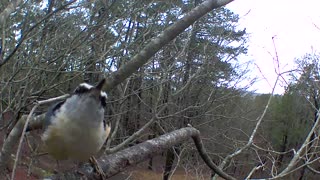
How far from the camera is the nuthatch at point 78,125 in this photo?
5.33 feet

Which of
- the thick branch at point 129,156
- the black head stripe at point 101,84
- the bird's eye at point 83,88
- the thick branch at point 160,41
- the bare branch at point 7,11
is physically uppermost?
the bare branch at point 7,11

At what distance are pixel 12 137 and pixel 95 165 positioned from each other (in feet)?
1.39

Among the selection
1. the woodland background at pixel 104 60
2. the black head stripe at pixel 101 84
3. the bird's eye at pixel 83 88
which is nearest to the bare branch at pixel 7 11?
the woodland background at pixel 104 60

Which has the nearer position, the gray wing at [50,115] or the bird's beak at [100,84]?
the bird's beak at [100,84]

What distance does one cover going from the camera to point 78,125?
1.67 meters

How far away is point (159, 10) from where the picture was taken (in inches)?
274

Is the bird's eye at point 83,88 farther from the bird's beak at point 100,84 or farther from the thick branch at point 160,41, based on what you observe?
the thick branch at point 160,41

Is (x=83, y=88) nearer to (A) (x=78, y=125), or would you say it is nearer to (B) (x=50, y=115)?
(A) (x=78, y=125)

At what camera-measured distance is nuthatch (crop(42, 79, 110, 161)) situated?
163 cm

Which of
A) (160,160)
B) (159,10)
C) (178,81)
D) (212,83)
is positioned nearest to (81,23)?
(159,10)

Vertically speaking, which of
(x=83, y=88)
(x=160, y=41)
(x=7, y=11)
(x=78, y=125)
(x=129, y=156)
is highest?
(x=7, y=11)

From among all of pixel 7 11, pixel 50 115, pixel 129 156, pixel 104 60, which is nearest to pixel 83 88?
pixel 50 115

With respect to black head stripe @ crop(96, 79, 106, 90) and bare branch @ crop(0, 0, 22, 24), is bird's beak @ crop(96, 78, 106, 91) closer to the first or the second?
black head stripe @ crop(96, 79, 106, 90)

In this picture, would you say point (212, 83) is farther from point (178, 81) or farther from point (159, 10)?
point (159, 10)
